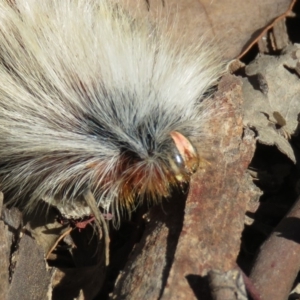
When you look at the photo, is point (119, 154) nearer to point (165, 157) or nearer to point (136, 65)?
point (165, 157)

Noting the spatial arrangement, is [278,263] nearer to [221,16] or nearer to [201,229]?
[201,229]

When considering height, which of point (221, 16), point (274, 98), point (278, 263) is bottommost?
point (278, 263)

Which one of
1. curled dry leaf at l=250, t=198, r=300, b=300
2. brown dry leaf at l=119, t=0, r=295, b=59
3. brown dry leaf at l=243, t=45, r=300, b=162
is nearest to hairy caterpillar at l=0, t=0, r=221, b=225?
brown dry leaf at l=243, t=45, r=300, b=162

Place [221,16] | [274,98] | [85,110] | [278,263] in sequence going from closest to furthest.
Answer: [278,263] → [85,110] → [274,98] → [221,16]

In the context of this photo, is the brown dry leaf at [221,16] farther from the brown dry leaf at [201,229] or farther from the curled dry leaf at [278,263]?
the curled dry leaf at [278,263]

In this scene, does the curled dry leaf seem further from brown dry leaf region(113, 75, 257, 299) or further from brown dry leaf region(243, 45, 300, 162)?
brown dry leaf region(243, 45, 300, 162)

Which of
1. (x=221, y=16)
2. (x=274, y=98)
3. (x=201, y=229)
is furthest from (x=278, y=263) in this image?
(x=221, y=16)
